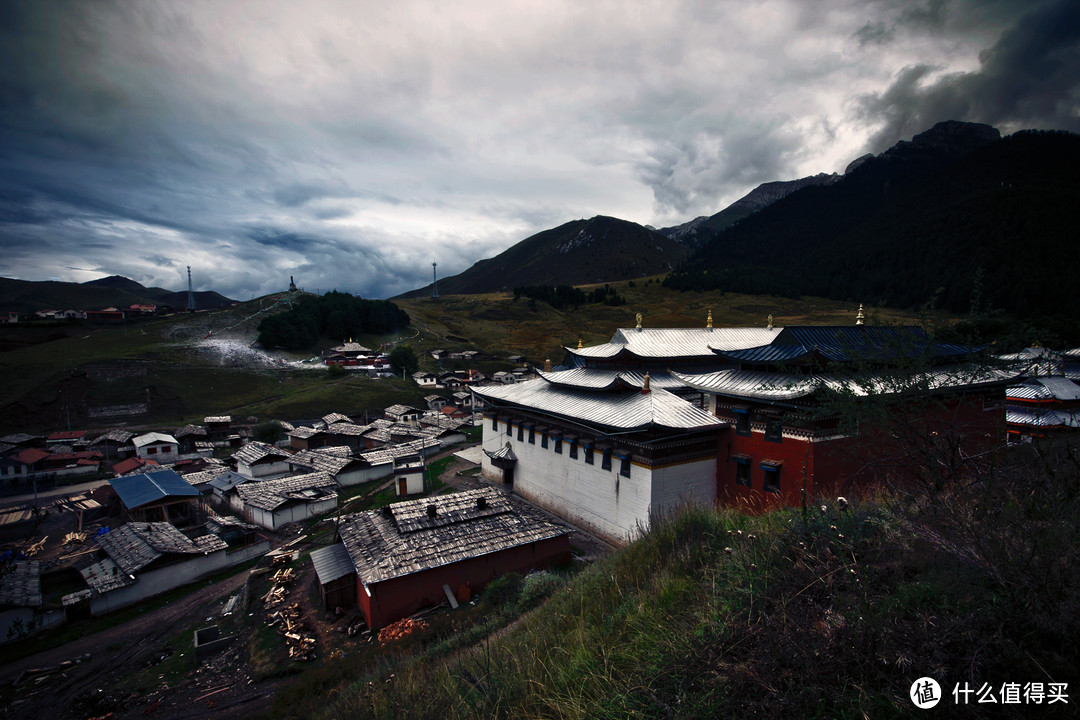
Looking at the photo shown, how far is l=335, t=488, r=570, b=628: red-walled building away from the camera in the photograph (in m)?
16.8

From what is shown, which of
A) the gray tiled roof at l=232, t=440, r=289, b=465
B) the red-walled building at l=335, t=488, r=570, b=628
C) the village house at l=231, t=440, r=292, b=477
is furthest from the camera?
the gray tiled roof at l=232, t=440, r=289, b=465

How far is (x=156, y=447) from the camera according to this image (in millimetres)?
49562

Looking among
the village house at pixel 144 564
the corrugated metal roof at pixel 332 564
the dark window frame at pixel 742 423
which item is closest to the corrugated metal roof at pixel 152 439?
the village house at pixel 144 564

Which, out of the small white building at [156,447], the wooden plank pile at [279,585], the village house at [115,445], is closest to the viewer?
the wooden plank pile at [279,585]

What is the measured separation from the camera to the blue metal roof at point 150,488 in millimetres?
30781

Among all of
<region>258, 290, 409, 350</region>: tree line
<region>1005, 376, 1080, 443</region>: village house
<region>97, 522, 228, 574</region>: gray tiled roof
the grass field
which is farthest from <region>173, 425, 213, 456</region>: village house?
<region>1005, 376, 1080, 443</region>: village house

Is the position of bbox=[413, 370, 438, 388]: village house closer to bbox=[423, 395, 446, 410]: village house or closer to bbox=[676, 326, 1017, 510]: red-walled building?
bbox=[423, 395, 446, 410]: village house

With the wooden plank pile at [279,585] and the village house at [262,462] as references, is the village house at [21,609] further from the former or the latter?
the village house at [262,462]

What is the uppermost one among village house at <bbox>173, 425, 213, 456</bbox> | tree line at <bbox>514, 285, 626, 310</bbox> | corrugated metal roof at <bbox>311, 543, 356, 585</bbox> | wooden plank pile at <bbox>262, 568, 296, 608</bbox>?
tree line at <bbox>514, 285, 626, 310</bbox>

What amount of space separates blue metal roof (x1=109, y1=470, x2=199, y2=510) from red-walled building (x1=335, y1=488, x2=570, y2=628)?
1948 centimetres

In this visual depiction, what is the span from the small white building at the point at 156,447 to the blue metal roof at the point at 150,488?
51.3 feet

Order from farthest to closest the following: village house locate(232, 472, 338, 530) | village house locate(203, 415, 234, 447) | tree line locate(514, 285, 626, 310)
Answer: tree line locate(514, 285, 626, 310) → village house locate(203, 415, 234, 447) → village house locate(232, 472, 338, 530)

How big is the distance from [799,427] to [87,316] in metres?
151

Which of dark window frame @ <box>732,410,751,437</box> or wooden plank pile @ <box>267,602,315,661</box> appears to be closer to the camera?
wooden plank pile @ <box>267,602,315,661</box>
